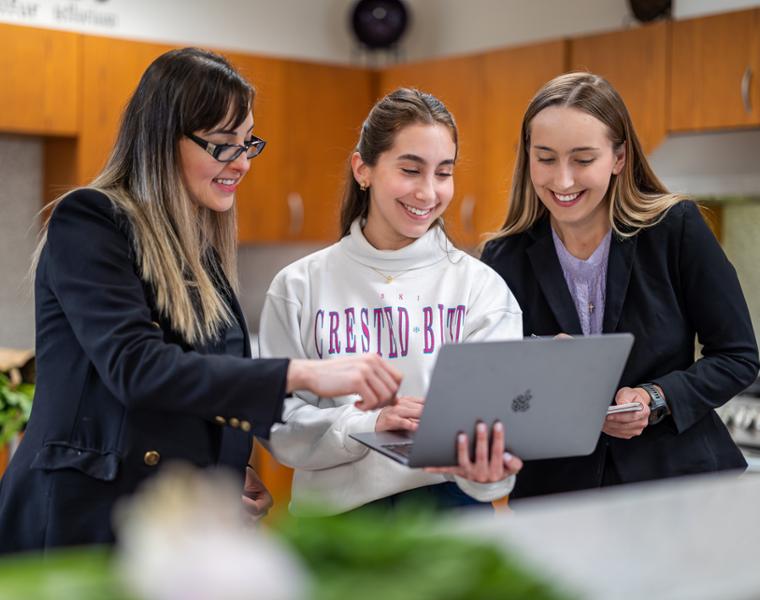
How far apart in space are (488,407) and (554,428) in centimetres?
14

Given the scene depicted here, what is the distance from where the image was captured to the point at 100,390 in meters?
1.53

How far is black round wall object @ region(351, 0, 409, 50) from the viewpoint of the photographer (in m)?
4.56

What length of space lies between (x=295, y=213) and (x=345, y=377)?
295 cm

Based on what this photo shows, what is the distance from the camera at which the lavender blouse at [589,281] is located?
6.58 ft

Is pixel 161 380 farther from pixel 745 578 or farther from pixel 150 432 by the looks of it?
pixel 745 578

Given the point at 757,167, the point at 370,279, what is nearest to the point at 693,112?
the point at 757,167

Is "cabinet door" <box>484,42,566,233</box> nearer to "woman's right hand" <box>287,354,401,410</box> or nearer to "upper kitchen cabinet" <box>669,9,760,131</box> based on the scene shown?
"upper kitchen cabinet" <box>669,9,760,131</box>

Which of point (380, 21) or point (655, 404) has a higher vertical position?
point (380, 21)

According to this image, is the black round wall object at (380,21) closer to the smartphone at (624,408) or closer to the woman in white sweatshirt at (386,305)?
the woman in white sweatshirt at (386,305)

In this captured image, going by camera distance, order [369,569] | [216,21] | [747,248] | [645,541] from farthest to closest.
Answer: [216,21] → [747,248] → [645,541] → [369,569]

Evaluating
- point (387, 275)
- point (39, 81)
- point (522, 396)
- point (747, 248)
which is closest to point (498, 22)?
point (747, 248)

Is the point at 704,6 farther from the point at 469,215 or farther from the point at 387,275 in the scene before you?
the point at 387,275

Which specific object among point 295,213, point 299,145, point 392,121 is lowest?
point 295,213

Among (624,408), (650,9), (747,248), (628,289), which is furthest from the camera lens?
(650,9)
